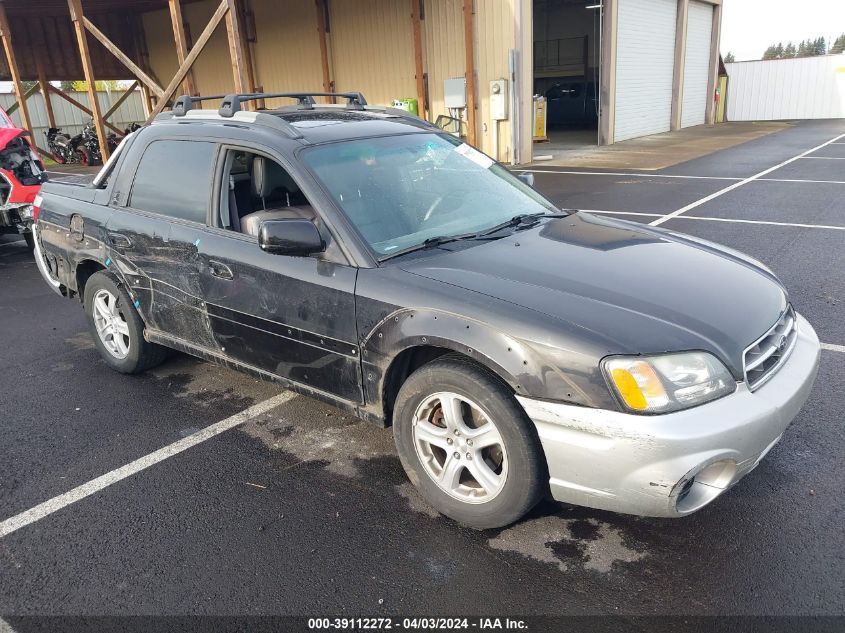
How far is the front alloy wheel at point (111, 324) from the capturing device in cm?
462

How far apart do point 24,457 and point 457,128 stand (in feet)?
46.4

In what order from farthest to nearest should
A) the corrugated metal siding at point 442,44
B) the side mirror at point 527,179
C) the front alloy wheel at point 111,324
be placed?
1. the corrugated metal siding at point 442,44
2. the front alloy wheel at point 111,324
3. the side mirror at point 527,179

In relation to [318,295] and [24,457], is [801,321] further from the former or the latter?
[24,457]

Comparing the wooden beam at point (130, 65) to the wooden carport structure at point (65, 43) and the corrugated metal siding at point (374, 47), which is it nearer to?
the wooden carport structure at point (65, 43)

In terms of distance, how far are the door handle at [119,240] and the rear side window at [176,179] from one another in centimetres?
22

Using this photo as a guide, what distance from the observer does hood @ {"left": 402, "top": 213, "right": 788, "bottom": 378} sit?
258 centimetres

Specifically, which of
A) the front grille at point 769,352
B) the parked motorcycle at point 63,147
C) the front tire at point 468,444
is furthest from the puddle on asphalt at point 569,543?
Answer: the parked motorcycle at point 63,147

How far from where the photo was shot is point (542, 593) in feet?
8.38

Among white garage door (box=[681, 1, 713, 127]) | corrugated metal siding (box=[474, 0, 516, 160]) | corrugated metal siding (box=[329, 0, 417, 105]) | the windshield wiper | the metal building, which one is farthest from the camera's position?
white garage door (box=[681, 1, 713, 127])

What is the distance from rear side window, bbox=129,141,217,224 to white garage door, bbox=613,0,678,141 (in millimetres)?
18328

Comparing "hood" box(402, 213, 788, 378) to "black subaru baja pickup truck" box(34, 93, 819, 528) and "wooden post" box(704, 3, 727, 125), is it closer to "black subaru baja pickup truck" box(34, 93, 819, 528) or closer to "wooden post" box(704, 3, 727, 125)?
"black subaru baja pickup truck" box(34, 93, 819, 528)

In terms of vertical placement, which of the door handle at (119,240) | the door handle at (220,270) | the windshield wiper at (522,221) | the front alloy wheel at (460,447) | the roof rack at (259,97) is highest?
the roof rack at (259,97)

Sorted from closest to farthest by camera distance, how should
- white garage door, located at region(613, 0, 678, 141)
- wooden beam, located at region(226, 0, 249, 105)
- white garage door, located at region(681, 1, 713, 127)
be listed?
wooden beam, located at region(226, 0, 249, 105) → white garage door, located at region(613, 0, 678, 141) → white garage door, located at region(681, 1, 713, 127)

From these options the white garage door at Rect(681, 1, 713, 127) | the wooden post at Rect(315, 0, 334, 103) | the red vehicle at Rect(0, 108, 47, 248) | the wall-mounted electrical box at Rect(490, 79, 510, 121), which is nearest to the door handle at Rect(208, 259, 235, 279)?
the red vehicle at Rect(0, 108, 47, 248)
